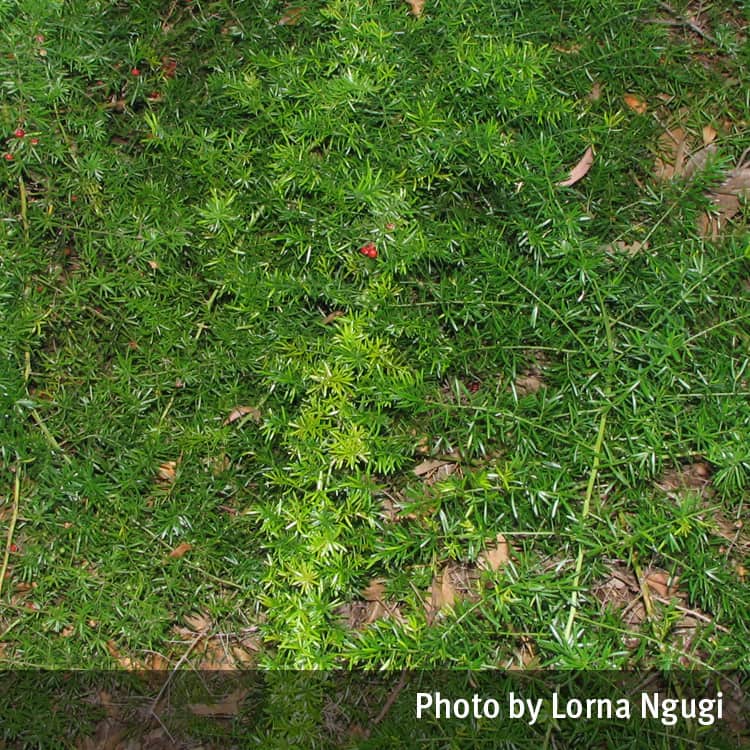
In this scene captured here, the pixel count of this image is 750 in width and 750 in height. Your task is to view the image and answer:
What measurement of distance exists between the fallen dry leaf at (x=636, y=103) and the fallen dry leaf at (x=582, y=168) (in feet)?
1.09

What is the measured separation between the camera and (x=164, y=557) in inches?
124

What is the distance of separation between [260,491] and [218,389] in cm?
44

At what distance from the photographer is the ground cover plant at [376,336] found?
2838mm

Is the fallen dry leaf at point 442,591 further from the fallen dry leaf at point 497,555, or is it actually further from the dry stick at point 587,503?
the dry stick at point 587,503

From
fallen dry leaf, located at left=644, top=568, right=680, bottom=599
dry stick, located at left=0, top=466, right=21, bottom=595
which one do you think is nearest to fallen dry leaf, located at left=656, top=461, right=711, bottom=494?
fallen dry leaf, located at left=644, top=568, right=680, bottom=599

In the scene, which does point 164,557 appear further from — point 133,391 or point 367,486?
point 367,486

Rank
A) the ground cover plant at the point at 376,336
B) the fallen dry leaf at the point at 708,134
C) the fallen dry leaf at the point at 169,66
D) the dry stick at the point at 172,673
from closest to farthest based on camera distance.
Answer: the ground cover plant at the point at 376,336
the dry stick at the point at 172,673
the fallen dry leaf at the point at 708,134
the fallen dry leaf at the point at 169,66

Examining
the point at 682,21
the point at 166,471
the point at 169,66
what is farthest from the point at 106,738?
the point at 682,21

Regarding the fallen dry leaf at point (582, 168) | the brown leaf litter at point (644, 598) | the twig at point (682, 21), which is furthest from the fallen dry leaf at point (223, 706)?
the twig at point (682, 21)

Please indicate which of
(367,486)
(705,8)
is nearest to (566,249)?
(367,486)

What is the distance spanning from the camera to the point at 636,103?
343 cm

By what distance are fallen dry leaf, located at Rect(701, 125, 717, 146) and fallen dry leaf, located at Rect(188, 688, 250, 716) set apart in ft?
9.18

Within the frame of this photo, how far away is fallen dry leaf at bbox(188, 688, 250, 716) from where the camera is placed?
10.2 feet

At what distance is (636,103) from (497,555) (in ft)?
6.29
